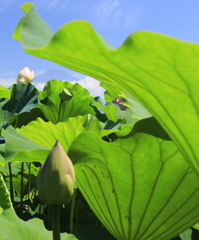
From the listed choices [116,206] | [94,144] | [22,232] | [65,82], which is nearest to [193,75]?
[94,144]

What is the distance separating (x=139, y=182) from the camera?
0.59 metres

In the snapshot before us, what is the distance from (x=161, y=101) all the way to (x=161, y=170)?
0.70 feet

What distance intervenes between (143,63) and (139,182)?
1.03ft

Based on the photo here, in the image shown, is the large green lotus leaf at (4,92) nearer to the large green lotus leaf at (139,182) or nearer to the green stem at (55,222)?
the large green lotus leaf at (139,182)

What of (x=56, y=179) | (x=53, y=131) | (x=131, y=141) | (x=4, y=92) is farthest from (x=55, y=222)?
(x=4, y=92)

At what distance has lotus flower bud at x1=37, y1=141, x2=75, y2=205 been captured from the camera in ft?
1.36

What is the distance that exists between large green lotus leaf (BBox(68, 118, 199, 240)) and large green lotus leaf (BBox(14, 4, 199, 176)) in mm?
107

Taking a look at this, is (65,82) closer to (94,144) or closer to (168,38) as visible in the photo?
(94,144)

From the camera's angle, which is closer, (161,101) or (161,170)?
(161,101)

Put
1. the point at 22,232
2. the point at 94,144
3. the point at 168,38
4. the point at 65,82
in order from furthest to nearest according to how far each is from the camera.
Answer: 1. the point at 65,82
2. the point at 22,232
3. the point at 94,144
4. the point at 168,38

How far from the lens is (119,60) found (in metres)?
0.34

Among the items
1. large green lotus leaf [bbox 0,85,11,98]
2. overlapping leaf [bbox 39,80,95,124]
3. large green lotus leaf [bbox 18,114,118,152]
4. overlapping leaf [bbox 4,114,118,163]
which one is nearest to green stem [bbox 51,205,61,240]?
overlapping leaf [bbox 4,114,118,163]

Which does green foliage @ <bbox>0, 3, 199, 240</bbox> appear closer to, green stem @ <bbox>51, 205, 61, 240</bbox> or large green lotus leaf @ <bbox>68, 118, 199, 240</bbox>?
large green lotus leaf @ <bbox>68, 118, 199, 240</bbox>

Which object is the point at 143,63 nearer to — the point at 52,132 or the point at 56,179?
the point at 56,179
